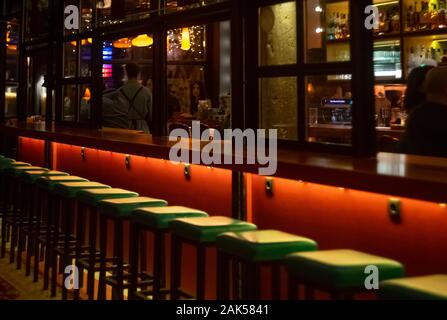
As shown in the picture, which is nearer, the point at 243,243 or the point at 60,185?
the point at 243,243

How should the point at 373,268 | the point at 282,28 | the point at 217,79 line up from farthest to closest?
1. the point at 217,79
2. the point at 282,28
3. the point at 373,268

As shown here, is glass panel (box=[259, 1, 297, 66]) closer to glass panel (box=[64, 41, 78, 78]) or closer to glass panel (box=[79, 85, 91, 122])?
glass panel (box=[79, 85, 91, 122])

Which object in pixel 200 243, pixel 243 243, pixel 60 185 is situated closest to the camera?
pixel 243 243

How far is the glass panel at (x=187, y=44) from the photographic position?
386 inches

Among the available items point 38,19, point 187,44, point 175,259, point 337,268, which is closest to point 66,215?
point 175,259

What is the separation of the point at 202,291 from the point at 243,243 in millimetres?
506

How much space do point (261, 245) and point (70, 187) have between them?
7.78 ft

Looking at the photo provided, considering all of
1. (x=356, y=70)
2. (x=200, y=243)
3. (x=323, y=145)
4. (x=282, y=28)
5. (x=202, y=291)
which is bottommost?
(x=202, y=291)

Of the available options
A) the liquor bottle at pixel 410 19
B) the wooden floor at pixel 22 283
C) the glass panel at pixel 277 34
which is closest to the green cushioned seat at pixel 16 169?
the wooden floor at pixel 22 283

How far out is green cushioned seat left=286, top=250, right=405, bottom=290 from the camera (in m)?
2.39

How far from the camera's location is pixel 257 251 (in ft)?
9.08

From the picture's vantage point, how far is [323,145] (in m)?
3.82
